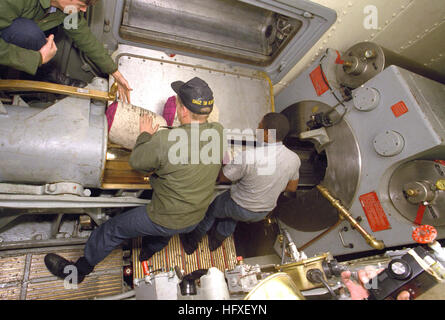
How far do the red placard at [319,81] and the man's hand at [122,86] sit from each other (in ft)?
5.22

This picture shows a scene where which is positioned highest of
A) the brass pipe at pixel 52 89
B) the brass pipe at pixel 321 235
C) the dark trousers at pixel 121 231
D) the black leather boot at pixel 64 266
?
the brass pipe at pixel 52 89

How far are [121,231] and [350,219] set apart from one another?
164cm

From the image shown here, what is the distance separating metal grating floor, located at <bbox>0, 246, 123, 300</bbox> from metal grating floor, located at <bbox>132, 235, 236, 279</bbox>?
0.71 ft

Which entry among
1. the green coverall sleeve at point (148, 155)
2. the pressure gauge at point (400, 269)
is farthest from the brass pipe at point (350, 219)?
the green coverall sleeve at point (148, 155)

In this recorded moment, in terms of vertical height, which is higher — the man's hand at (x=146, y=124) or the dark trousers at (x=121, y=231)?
the man's hand at (x=146, y=124)

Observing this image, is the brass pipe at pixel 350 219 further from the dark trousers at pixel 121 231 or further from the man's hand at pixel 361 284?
the dark trousers at pixel 121 231

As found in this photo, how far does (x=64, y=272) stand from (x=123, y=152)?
939mm

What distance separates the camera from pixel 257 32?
2539 mm

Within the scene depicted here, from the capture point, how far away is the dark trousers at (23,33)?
133cm

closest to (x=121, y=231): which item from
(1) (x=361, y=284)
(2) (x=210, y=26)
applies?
(1) (x=361, y=284)

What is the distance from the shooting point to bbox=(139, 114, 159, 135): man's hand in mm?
1644

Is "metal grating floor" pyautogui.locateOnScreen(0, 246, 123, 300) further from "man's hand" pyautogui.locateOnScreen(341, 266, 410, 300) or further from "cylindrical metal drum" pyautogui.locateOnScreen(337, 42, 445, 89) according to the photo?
"cylindrical metal drum" pyautogui.locateOnScreen(337, 42, 445, 89)
